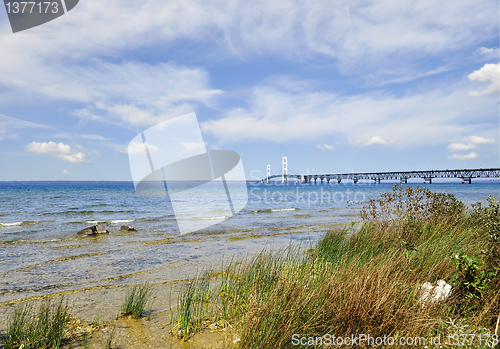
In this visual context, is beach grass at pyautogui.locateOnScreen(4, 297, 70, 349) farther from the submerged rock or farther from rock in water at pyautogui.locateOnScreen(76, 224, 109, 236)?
rock in water at pyautogui.locateOnScreen(76, 224, 109, 236)

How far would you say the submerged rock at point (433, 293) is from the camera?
352cm

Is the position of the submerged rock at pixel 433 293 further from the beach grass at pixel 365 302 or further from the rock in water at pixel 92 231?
the rock in water at pixel 92 231

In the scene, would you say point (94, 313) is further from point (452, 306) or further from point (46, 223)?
point (46, 223)

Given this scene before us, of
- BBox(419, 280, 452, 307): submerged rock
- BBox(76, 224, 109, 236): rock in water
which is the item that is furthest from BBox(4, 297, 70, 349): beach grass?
BBox(76, 224, 109, 236): rock in water

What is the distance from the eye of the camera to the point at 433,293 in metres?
3.63

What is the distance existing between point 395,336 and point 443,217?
6.71 m

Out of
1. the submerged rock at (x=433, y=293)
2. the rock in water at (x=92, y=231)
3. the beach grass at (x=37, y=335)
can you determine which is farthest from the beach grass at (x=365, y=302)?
the rock in water at (x=92, y=231)

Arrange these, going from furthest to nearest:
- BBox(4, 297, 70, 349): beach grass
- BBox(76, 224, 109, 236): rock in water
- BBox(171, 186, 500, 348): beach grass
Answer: BBox(76, 224, 109, 236): rock in water < BBox(4, 297, 70, 349): beach grass < BBox(171, 186, 500, 348): beach grass

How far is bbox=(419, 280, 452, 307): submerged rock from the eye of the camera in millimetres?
3515

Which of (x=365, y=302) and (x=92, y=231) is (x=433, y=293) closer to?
(x=365, y=302)

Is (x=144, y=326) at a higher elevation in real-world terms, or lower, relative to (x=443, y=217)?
lower

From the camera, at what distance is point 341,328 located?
3096mm

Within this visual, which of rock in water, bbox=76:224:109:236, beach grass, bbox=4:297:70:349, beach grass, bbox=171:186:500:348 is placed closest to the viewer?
beach grass, bbox=171:186:500:348

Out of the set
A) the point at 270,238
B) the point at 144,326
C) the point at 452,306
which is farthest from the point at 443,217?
the point at 144,326
